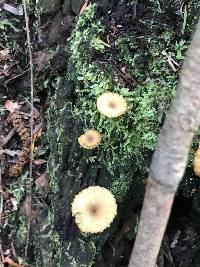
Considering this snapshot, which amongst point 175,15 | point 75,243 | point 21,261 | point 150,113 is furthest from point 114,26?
point 21,261

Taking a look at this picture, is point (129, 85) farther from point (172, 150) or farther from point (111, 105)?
point (172, 150)

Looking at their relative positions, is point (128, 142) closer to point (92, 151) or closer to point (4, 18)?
point (92, 151)

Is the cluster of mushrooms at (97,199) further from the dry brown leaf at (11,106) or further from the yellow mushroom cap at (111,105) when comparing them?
the dry brown leaf at (11,106)

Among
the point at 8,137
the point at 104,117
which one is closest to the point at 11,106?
the point at 8,137

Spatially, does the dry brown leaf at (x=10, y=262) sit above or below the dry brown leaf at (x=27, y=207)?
below

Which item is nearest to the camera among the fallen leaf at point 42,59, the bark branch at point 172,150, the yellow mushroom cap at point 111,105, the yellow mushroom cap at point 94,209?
the bark branch at point 172,150

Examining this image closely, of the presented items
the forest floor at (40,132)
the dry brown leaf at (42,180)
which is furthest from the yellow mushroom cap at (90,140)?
the dry brown leaf at (42,180)

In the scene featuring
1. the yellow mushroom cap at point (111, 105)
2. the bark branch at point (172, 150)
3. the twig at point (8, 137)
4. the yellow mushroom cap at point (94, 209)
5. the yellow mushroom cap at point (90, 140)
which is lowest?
the twig at point (8, 137)
